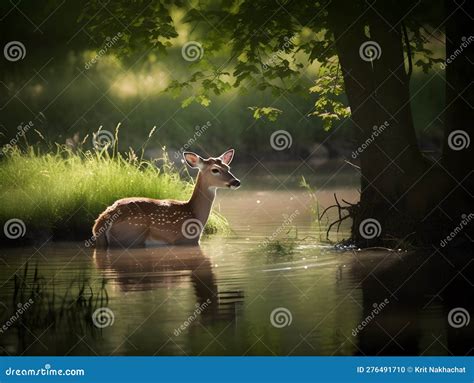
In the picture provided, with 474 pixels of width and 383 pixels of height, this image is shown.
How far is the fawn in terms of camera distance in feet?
49.7

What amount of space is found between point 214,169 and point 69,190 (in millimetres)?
2345

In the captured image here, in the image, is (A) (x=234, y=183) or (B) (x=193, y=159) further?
(B) (x=193, y=159)

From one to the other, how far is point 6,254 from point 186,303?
15.3ft

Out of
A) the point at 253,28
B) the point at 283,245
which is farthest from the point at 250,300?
the point at 253,28

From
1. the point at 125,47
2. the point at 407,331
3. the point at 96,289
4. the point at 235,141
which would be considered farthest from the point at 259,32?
the point at 235,141

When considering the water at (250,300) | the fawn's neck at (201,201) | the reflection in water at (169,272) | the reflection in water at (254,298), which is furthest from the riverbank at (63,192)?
the reflection in water at (169,272)

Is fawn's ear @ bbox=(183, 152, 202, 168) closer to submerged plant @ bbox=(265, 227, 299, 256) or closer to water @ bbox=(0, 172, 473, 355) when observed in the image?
water @ bbox=(0, 172, 473, 355)

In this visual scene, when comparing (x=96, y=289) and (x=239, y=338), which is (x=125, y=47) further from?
(x=239, y=338)

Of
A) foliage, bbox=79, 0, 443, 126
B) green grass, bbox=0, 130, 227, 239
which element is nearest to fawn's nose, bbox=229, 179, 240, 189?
foliage, bbox=79, 0, 443, 126

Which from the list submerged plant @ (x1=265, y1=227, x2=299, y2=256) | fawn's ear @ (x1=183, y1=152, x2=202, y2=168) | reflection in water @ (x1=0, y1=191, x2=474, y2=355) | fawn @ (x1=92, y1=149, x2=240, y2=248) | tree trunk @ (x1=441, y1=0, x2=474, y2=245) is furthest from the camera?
fawn's ear @ (x1=183, y1=152, x2=202, y2=168)

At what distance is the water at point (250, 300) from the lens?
9.01 meters

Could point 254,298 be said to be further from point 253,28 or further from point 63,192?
point 63,192

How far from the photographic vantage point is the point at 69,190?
16.6 metres

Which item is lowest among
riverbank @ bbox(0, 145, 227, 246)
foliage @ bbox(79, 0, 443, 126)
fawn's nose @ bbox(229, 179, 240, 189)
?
riverbank @ bbox(0, 145, 227, 246)
